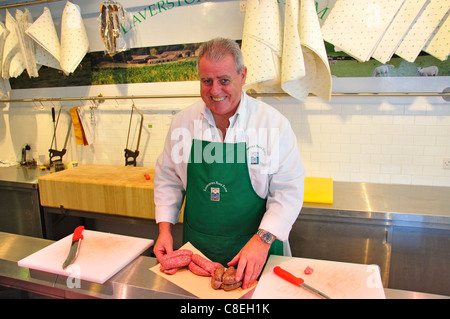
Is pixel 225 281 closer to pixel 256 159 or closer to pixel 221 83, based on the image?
pixel 256 159

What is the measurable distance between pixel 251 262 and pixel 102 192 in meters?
1.91

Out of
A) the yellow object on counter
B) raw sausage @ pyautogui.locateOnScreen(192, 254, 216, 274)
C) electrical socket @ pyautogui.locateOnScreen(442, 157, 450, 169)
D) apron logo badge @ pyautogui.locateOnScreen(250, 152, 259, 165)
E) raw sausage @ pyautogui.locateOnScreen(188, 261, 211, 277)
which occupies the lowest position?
the yellow object on counter

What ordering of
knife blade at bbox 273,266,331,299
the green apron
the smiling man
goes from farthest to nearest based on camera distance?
the green apron
the smiling man
knife blade at bbox 273,266,331,299

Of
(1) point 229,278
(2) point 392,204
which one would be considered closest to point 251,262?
(1) point 229,278

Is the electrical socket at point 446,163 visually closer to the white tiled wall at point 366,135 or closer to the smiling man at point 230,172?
the white tiled wall at point 366,135

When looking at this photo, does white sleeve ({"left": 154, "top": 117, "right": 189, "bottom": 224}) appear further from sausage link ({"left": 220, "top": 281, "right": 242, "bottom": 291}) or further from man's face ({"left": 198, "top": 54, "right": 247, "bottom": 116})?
sausage link ({"left": 220, "top": 281, "right": 242, "bottom": 291})

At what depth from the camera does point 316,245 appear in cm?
241

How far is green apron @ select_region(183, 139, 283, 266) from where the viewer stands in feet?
5.26

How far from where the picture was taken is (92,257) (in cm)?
137

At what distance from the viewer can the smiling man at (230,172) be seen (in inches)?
58.7

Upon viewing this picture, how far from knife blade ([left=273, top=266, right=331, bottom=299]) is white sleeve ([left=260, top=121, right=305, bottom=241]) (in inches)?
8.2

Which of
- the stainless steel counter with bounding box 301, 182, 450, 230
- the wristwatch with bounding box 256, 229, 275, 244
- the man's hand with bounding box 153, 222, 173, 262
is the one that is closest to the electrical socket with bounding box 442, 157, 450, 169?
the stainless steel counter with bounding box 301, 182, 450, 230

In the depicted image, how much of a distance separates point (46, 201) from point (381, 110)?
3.00 meters

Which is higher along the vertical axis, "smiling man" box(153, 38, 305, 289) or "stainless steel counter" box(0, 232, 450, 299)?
"smiling man" box(153, 38, 305, 289)
